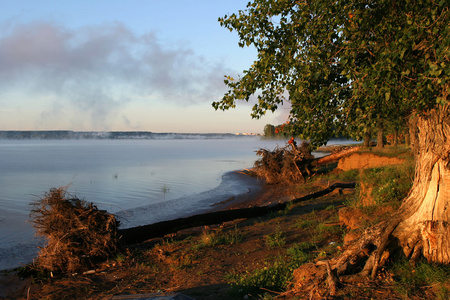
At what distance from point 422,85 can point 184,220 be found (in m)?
7.47

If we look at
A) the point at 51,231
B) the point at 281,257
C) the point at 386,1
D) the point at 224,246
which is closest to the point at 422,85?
the point at 386,1

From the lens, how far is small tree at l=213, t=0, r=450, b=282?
4918mm

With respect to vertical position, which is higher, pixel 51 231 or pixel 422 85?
pixel 422 85

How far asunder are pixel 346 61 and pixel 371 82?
0.54 m

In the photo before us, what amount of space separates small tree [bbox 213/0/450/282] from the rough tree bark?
15mm

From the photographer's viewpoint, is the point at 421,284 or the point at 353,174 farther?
the point at 353,174

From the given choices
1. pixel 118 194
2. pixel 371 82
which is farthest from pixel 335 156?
pixel 371 82

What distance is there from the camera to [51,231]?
835 cm

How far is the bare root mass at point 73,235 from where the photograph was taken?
809cm

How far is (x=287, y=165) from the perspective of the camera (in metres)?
21.4

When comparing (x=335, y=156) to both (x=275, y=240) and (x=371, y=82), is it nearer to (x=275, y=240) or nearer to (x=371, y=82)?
(x=275, y=240)

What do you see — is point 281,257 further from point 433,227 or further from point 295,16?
point 295,16

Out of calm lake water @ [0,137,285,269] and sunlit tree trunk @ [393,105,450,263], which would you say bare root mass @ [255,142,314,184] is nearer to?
calm lake water @ [0,137,285,269]

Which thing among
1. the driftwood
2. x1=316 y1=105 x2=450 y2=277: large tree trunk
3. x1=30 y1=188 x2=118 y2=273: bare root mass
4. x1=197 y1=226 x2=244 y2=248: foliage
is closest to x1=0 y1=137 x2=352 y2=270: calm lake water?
x1=30 y1=188 x2=118 y2=273: bare root mass
